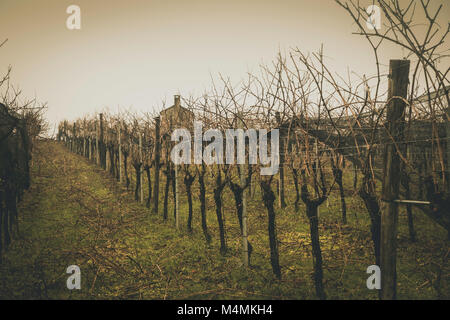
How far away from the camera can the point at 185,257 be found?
5.05 m

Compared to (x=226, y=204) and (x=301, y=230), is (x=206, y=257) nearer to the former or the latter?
(x=301, y=230)

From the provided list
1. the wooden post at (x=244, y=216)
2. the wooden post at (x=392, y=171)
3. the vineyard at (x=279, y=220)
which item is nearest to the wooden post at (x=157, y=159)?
the vineyard at (x=279, y=220)

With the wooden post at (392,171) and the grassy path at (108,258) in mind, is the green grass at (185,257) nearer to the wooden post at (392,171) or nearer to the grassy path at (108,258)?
the grassy path at (108,258)

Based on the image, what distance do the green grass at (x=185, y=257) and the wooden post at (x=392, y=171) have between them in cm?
39

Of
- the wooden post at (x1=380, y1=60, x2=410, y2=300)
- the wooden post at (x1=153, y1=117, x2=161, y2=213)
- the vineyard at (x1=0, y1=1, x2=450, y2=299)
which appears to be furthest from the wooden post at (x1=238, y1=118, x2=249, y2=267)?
the wooden post at (x1=153, y1=117, x2=161, y2=213)

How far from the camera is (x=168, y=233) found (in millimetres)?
6625

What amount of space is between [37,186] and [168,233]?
6840 mm

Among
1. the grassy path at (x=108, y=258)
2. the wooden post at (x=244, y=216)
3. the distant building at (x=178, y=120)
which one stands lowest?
the grassy path at (x=108, y=258)

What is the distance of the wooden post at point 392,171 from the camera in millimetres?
2354

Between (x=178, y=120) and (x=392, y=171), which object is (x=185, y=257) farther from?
(x=178, y=120)

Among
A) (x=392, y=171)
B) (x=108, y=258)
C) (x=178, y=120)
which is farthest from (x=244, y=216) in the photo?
(x=178, y=120)

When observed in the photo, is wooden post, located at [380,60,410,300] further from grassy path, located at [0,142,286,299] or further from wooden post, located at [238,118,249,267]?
wooden post, located at [238,118,249,267]
